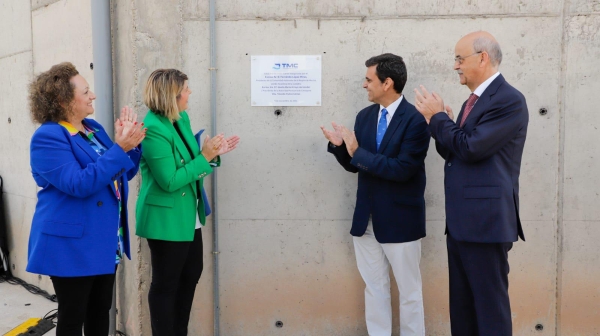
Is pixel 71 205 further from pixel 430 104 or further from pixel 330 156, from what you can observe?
pixel 430 104

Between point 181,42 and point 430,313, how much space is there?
9.21 feet

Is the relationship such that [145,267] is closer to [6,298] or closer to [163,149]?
[163,149]

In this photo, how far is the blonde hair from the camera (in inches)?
118

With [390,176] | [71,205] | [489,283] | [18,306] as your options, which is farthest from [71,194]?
[18,306]

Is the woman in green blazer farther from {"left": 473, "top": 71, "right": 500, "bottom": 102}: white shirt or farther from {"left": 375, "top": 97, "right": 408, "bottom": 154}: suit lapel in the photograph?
{"left": 473, "top": 71, "right": 500, "bottom": 102}: white shirt

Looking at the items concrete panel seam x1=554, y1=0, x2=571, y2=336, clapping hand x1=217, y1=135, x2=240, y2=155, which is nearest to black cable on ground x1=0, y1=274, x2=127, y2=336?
clapping hand x1=217, y1=135, x2=240, y2=155

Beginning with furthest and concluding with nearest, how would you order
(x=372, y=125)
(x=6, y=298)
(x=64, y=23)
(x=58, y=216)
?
1. (x=6, y=298)
2. (x=64, y=23)
3. (x=372, y=125)
4. (x=58, y=216)

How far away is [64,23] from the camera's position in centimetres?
423

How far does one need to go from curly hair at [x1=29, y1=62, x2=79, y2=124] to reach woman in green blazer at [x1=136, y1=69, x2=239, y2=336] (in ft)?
1.61

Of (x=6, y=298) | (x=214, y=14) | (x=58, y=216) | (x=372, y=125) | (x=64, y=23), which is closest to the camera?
(x=58, y=216)

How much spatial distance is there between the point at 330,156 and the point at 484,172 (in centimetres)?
136

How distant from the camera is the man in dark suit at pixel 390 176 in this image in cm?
321

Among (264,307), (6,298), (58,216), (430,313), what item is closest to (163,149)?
(58,216)

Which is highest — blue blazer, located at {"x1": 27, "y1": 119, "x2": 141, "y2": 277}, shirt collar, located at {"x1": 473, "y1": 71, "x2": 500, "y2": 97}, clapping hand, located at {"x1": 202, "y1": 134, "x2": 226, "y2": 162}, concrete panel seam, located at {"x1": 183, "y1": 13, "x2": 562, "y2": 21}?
concrete panel seam, located at {"x1": 183, "y1": 13, "x2": 562, "y2": 21}
